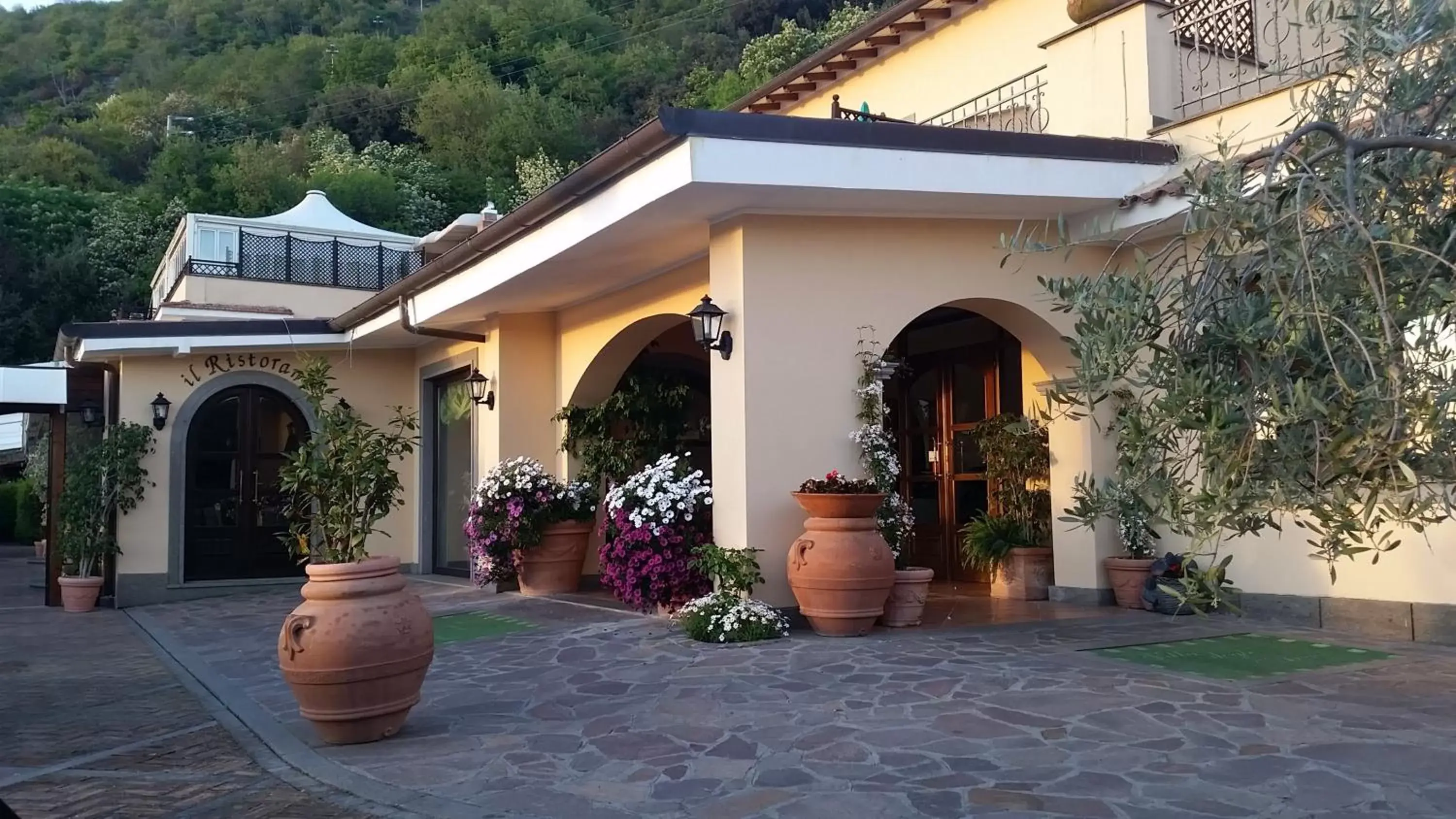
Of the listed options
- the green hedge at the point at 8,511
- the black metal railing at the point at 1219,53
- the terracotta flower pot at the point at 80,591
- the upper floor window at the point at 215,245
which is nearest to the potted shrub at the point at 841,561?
the black metal railing at the point at 1219,53

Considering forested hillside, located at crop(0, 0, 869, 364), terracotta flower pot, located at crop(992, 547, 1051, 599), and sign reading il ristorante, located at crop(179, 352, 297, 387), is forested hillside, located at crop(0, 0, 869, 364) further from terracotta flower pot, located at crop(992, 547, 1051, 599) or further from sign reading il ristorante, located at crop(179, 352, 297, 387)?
terracotta flower pot, located at crop(992, 547, 1051, 599)

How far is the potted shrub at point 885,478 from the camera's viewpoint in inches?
310

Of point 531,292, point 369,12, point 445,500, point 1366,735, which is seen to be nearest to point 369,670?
point 1366,735

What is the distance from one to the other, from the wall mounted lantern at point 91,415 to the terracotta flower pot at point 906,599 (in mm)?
10053

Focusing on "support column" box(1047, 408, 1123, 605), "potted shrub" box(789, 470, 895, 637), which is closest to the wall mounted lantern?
"potted shrub" box(789, 470, 895, 637)

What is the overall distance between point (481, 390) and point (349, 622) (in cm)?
669

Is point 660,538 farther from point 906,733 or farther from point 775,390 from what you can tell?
point 906,733

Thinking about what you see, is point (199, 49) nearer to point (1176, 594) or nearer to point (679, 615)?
point (679, 615)

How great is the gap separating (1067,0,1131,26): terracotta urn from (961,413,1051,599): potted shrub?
3394 millimetres

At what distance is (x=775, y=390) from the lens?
7.80 m

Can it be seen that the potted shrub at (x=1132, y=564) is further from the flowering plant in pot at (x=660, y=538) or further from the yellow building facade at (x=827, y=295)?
the flowering plant in pot at (x=660, y=538)

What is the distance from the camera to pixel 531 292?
10289mm

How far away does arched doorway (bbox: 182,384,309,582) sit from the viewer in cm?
1301

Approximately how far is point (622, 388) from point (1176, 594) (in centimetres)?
858
